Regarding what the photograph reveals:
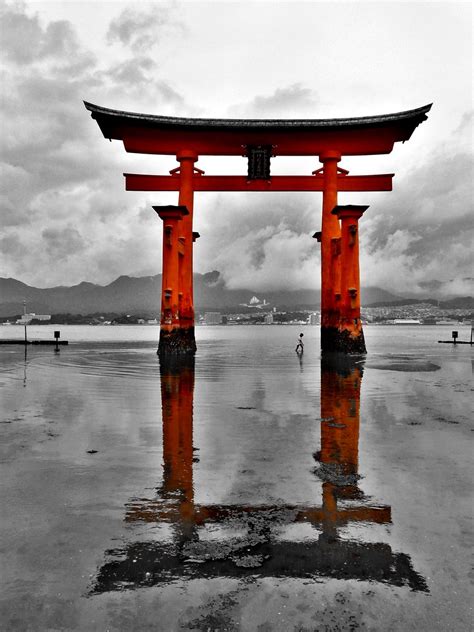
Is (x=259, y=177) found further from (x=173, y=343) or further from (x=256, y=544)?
(x=256, y=544)

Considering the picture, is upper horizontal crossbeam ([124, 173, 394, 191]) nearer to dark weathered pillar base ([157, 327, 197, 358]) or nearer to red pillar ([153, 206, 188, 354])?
red pillar ([153, 206, 188, 354])

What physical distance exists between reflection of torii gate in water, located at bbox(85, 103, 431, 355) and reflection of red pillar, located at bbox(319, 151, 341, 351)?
5 centimetres

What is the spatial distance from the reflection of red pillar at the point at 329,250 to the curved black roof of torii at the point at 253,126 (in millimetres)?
1575

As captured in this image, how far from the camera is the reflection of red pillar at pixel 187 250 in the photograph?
20.5 m

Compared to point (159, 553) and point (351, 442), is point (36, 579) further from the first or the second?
point (351, 442)

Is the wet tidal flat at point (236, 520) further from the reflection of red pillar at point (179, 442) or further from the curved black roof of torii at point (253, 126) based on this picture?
the curved black roof of torii at point (253, 126)

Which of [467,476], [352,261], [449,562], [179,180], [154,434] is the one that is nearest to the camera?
[449,562]

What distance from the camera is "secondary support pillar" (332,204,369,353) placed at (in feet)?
63.4

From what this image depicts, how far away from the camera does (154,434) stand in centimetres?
639

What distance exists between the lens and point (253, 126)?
1989 cm

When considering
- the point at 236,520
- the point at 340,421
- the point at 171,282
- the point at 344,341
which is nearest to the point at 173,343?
the point at 171,282

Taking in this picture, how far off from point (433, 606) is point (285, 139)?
20.6 meters

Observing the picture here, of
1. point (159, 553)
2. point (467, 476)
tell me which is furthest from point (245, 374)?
point (159, 553)

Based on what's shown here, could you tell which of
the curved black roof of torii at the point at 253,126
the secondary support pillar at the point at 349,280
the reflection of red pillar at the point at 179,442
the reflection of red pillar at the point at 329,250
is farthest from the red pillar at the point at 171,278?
the reflection of red pillar at the point at 179,442
